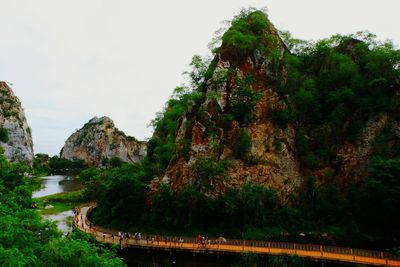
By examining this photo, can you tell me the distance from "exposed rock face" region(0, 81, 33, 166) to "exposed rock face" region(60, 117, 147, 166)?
2012 inches

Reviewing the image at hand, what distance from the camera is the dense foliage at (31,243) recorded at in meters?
13.7

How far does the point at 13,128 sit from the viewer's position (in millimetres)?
110938

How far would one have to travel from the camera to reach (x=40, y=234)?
57.5 ft

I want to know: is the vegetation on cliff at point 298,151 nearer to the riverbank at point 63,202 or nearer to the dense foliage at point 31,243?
the riverbank at point 63,202

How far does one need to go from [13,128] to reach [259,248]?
9859cm

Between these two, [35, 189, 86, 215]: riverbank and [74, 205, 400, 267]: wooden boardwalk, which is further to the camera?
[35, 189, 86, 215]: riverbank

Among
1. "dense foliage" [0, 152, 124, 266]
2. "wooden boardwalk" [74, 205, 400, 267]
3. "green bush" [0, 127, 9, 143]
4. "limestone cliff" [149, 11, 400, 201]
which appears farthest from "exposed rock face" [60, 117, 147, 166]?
"dense foliage" [0, 152, 124, 266]

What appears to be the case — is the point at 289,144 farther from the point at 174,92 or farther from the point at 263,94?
the point at 174,92

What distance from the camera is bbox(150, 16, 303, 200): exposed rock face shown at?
51.5 m

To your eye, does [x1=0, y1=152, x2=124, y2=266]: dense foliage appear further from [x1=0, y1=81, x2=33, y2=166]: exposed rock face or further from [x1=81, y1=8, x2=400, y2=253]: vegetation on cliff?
[x1=0, y1=81, x2=33, y2=166]: exposed rock face

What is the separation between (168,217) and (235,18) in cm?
3874

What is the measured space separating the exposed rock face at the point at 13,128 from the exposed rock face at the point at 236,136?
7154 centimetres

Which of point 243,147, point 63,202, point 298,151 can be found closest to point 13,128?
point 63,202

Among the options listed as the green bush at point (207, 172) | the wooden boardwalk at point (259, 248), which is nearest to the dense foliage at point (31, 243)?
the wooden boardwalk at point (259, 248)
